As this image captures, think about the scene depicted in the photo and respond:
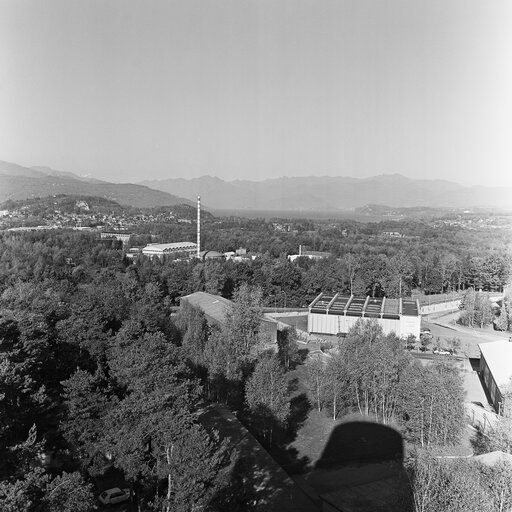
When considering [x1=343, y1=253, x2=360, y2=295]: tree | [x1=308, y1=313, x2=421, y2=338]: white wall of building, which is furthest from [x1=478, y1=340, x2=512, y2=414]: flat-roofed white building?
[x1=343, y1=253, x2=360, y2=295]: tree

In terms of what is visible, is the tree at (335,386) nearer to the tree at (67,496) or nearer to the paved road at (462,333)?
the tree at (67,496)

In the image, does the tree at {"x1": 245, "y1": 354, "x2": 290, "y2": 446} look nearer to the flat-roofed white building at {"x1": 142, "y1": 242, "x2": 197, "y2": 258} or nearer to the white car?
the white car

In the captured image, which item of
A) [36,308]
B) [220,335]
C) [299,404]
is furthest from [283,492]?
[36,308]

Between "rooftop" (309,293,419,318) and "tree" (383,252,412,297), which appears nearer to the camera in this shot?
"rooftop" (309,293,419,318)

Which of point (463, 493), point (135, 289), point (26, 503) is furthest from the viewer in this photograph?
point (135, 289)

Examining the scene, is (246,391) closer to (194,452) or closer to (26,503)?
(194,452)

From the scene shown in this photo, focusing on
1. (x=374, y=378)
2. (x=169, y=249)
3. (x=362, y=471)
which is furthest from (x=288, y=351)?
(x=169, y=249)
